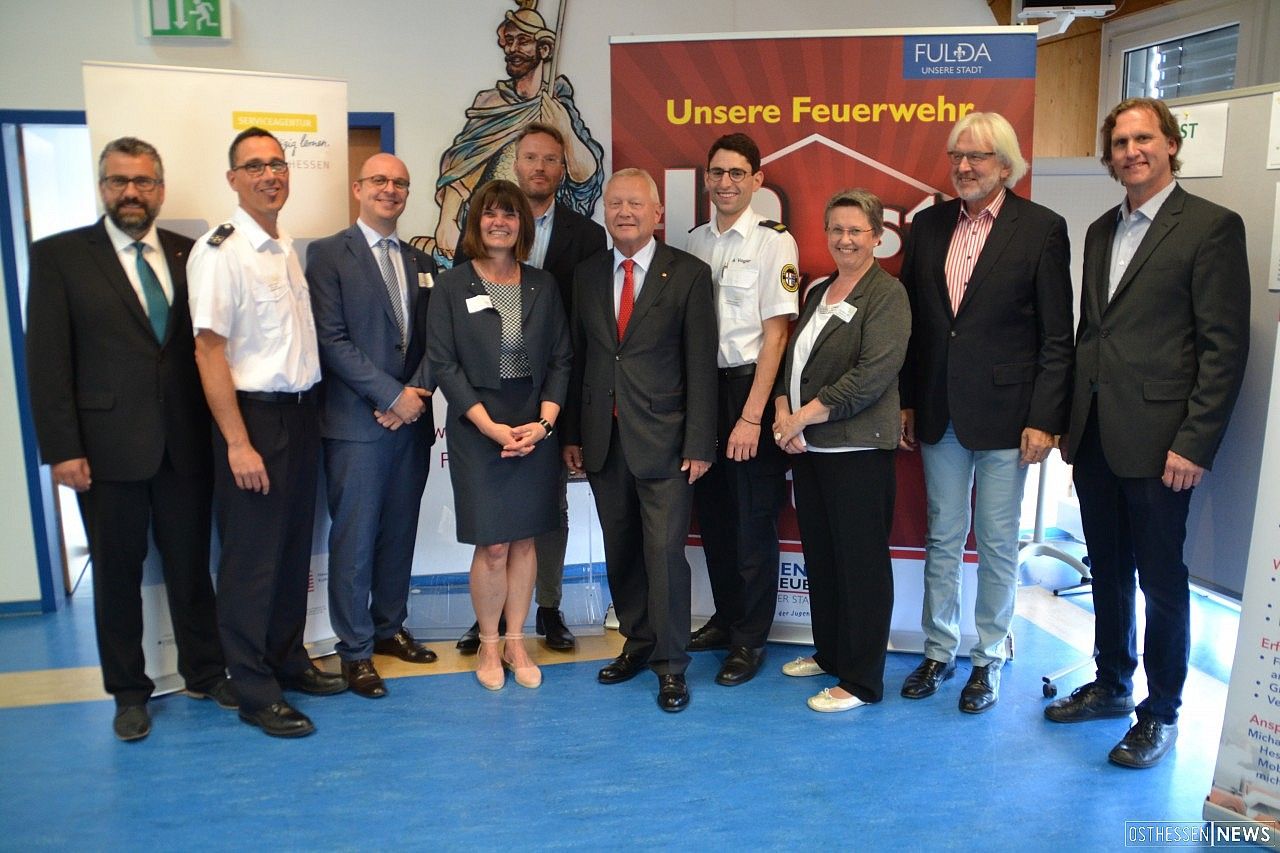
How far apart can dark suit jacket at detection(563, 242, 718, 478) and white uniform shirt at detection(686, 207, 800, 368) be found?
93 millimetres

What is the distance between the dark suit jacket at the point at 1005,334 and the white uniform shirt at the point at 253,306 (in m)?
2.17

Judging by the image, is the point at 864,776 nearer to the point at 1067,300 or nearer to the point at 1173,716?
the point at 1173,716

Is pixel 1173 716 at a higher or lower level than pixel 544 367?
lower

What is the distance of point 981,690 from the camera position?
3.46 m

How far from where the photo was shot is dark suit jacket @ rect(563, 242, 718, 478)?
3.34m

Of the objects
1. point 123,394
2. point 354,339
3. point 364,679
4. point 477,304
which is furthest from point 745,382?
point 123,394

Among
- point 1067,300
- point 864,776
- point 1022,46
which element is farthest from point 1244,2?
point 864,776

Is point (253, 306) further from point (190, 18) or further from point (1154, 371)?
point (1154, 371)

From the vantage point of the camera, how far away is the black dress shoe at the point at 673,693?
11.2 feet

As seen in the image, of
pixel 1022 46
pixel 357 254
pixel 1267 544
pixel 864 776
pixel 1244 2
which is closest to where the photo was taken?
pixel 1267 544

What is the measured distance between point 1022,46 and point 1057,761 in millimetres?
2609

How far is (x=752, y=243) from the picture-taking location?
11.3 feet
